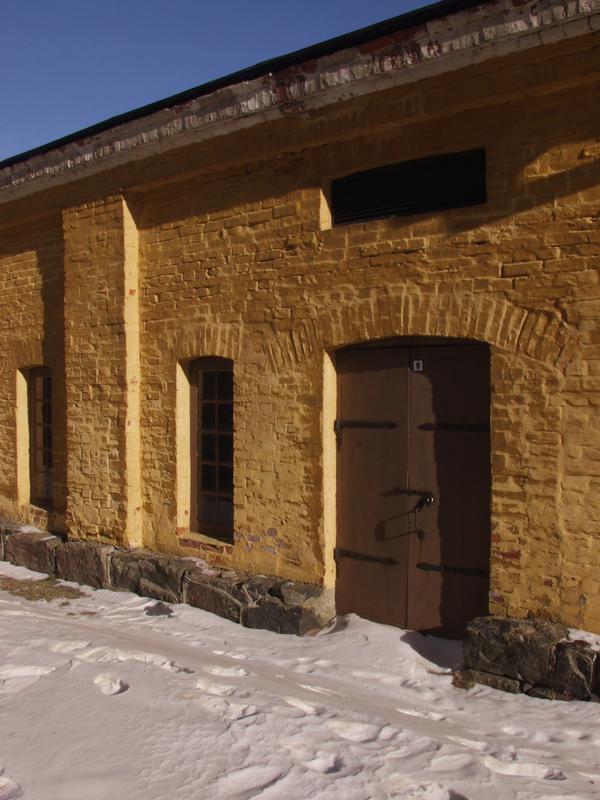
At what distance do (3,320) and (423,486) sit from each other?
263 inches

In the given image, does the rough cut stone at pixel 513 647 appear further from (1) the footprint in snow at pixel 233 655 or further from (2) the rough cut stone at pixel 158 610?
(2) the rough cut stone at pixel 158 610

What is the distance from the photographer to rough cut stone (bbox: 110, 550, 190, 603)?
6.73 meters

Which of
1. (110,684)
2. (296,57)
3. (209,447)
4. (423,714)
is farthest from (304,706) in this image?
(296,57)

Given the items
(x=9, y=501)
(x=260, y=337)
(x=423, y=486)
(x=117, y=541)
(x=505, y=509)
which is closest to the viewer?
Result: (x=505, y=509)

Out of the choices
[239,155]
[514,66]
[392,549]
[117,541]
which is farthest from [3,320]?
[514,66]

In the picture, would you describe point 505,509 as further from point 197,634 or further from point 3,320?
point 3,320

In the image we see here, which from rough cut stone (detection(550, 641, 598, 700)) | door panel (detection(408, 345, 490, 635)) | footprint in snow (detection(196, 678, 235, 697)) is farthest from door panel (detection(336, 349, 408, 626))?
footprint in snow (detection(196, 678, 235, 697))

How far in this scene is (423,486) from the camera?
548 centimetres

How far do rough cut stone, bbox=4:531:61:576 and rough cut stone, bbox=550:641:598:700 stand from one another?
586cm

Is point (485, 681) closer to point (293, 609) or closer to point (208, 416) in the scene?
point (293, 609)

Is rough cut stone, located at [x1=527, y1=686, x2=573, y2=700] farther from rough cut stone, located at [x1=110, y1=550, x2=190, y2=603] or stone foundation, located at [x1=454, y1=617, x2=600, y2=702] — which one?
Result: rough cut stone, located at [x1=110, y1=550, x2=190, y2=603]

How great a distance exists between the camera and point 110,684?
13.3 ft

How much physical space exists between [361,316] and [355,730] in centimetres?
322

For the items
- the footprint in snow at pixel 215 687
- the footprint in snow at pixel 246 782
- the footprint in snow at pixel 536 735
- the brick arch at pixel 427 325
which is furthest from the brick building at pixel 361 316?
the footprint in snow at pixel 246 782
